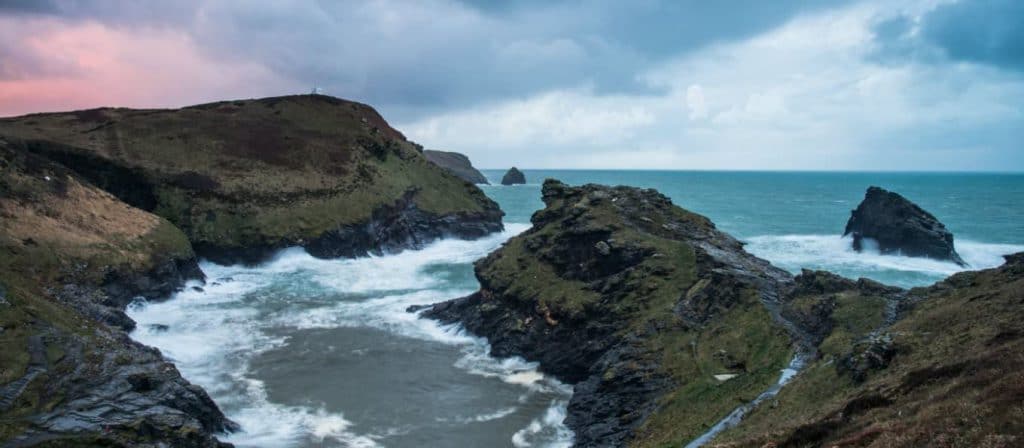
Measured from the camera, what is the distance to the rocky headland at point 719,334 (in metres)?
18.3

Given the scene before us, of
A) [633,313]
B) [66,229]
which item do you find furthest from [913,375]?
[66,229]

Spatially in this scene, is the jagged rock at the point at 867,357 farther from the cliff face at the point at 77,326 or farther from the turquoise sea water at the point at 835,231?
Answer: the turquoise sea water at the point at 835,231

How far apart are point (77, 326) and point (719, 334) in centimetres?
3681

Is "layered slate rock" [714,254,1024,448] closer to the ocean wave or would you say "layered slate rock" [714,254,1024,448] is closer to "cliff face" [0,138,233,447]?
"cliff face" [0,138,233,447]

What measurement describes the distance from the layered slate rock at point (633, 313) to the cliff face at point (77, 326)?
2044cm

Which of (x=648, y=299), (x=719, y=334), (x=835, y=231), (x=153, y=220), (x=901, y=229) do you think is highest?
(x=153, y=220)

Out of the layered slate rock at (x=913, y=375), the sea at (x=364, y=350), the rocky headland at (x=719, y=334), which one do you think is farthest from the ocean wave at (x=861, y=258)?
the layered slate rock at (x=913, y=375)

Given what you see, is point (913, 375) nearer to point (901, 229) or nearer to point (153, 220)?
point (153, 220)

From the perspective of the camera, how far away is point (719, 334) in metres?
36.2

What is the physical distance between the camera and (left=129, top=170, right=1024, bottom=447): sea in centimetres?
3431

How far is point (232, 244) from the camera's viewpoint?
8088 cm

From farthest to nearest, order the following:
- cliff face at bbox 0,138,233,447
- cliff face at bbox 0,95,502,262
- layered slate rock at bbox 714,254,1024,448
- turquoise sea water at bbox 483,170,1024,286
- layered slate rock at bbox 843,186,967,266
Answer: cliff face at bbox 0,95,502,262 → layered slate rock at bbox 843,186,967,266 → turquoise sea water at bbox 483,170,1024,286 → cliff face at bbox 0,138,233,447 → layered slate rock at bbox 714,254,1024,448

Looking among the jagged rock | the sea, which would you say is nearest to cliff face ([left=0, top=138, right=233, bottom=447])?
the sea

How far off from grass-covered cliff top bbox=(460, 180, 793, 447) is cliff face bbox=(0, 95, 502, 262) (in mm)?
39866
